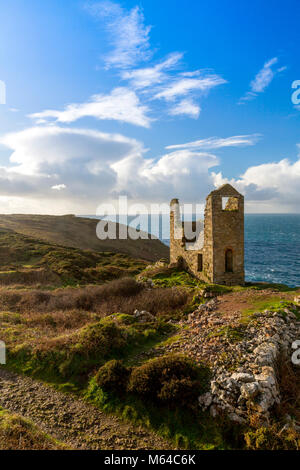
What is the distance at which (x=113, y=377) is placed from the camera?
306 inches

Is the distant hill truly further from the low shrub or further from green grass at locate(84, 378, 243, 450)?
the low shrub

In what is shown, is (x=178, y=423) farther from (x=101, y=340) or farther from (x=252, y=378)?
(x=101, y=340)

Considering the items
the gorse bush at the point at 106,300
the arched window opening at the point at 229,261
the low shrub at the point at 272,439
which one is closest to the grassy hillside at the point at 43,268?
the gorse bush at the point at 106,300

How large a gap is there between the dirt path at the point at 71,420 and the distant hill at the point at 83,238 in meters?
47.0

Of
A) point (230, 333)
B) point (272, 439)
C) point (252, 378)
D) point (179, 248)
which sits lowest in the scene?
point (272, 439)

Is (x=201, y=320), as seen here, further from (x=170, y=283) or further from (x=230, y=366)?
(x=170, y=283)

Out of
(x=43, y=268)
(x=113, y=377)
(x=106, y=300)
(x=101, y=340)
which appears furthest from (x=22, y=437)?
(x=43, y=268)

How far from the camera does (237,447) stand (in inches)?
234

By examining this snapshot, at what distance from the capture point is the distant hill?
56.9 meters

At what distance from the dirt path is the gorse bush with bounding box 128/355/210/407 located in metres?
0.85

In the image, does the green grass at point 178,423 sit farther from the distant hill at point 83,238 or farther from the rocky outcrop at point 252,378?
the distant hill at point 83,238

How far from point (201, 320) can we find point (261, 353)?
3.70 meters

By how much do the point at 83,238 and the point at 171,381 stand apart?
5799 cm
